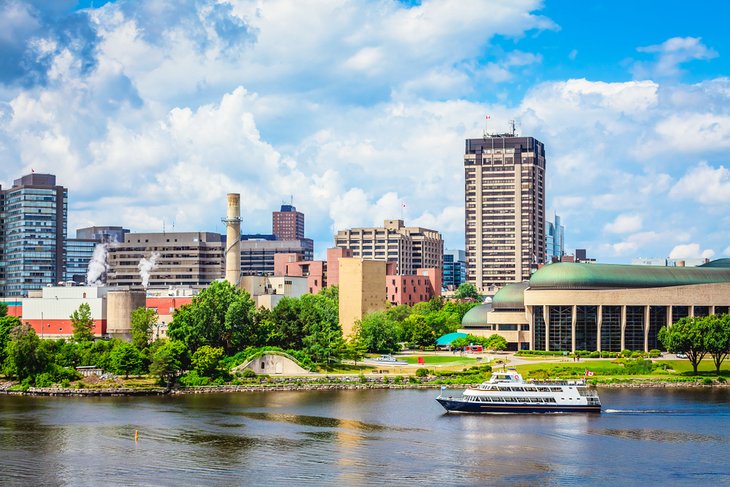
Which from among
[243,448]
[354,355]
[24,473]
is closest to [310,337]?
[354,355]

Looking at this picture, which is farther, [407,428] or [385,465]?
[407,428]

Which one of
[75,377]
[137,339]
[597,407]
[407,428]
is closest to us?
[407,428]

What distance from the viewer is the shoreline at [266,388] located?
144m

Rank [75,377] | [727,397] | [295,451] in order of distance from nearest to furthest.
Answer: [295,451], [727,397], [75,377]

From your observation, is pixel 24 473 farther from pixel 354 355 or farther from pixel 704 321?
pixel 704 321

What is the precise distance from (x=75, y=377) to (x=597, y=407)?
78.0 m

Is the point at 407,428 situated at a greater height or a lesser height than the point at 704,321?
lesser

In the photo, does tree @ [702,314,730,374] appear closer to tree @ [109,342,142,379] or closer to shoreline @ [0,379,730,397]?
shoreline @ [0,379,730,397]

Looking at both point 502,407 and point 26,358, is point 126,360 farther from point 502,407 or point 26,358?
point 502,407

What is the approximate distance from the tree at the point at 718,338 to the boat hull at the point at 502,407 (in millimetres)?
43941

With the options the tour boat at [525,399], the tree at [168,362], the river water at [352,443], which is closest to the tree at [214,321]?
the tree at [168,362]

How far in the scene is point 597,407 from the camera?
123 meters

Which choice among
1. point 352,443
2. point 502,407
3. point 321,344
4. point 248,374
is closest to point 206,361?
point 248,374

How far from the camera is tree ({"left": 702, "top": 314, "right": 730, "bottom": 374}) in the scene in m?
157
